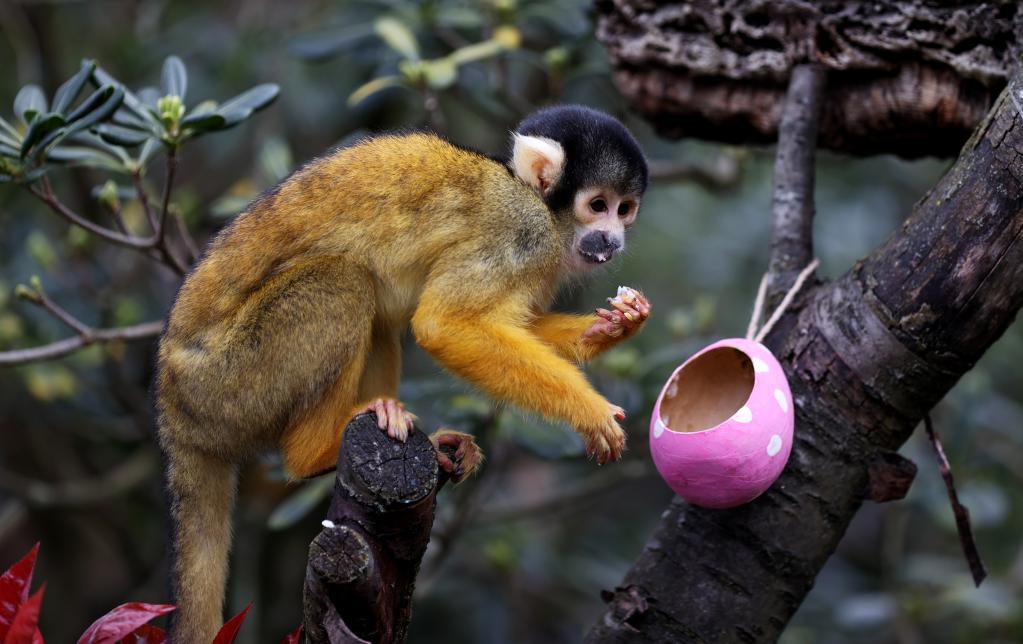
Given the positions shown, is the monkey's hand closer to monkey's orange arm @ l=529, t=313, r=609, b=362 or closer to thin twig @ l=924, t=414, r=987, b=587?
monkey's orange arm @ l=529, t=313, r=609, b=362

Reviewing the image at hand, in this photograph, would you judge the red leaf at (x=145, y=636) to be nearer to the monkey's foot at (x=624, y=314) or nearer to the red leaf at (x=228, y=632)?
the red leaf at (x=228, y=632)

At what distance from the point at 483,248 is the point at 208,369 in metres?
0.73

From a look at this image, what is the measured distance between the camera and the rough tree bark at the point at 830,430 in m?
2.21

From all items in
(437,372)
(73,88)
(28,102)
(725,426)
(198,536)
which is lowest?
(437,372)

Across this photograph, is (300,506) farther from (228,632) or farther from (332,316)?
(228,632)

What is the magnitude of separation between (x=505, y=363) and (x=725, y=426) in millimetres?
619

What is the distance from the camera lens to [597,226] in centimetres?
274

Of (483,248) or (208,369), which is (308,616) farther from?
(483,248)

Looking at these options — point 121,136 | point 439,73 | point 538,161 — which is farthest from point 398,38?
point 121,136

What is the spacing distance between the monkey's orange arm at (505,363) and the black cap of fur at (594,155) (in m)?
0.44

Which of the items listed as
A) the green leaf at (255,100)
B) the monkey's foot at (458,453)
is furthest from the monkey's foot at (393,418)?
the green leaf at (255,100)

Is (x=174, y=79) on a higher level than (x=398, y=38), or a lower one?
higher

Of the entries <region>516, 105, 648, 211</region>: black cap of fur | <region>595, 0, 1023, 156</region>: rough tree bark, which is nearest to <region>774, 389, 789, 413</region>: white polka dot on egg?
<region>516, 105, 648, 211</region>: black cap of fur

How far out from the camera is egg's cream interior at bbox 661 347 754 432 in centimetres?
235
